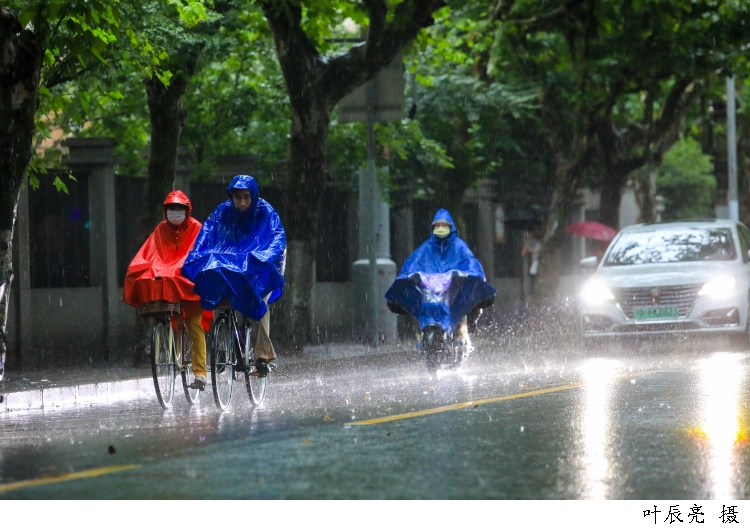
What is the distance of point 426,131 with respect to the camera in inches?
1051

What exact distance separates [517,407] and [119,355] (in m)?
9.17

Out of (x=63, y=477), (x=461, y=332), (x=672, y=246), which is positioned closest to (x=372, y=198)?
(x=672, y=246)

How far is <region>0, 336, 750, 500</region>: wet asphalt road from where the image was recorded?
623 centimetres

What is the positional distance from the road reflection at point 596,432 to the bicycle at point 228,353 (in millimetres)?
2717

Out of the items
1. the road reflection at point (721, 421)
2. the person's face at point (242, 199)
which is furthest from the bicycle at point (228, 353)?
the road reflection at point (721, 421)

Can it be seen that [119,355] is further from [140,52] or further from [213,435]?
[213,435]

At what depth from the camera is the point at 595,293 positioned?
17266 mm

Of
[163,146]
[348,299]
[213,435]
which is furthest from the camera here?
[348,299]

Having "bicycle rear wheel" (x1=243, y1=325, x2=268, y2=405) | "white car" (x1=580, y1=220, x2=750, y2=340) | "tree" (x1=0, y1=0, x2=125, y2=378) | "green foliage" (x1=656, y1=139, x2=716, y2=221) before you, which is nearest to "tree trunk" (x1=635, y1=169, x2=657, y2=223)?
"green foliage" (x1=656, y1=139, x2=716, y2=221)

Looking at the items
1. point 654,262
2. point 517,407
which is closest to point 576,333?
point 654,262

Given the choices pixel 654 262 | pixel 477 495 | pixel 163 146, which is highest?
pixel 163 146

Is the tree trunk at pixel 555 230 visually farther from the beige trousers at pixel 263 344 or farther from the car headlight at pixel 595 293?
the beige trousers at pixel 263 344

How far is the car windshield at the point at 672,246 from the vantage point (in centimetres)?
1784

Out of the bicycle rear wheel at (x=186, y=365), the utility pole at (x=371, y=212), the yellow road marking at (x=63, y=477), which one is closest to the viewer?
the yellow road marking at (x=63, y=477)
